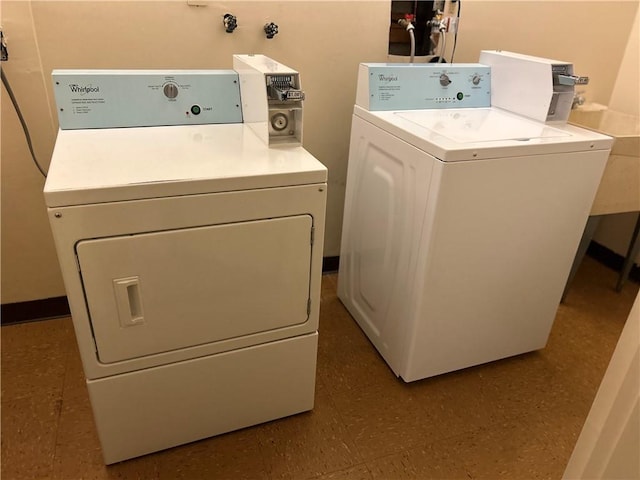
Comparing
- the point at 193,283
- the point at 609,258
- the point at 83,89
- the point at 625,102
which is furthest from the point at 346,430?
the point at 625,102

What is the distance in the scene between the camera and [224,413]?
5.15 ft

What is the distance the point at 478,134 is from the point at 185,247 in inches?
40.1

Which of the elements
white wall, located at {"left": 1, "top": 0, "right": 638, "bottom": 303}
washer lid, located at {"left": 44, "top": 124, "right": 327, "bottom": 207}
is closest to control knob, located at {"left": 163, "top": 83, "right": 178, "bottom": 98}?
washer lid, located at {"left": 44, "top": 124, "right": 327, "bottom": 207}

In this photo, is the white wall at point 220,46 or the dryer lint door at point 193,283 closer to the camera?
the dryer lint door at point 193,283

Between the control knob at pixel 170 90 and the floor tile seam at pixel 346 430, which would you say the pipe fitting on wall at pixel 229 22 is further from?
the floor tile seam at pixel 346 430

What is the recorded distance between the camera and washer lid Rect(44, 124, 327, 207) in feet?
3.72

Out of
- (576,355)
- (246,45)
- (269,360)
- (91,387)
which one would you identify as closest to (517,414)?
(576,355)

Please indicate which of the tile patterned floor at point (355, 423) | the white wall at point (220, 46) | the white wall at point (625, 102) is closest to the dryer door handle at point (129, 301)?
the tile patterned floor at point (355, 423)

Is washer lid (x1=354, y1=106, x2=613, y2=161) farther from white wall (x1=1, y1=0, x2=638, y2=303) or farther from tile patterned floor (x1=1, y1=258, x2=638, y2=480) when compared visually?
tile patterned floor (x1=1, y1=258, x2=638, y2=480)

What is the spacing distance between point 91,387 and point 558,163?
1602 mm

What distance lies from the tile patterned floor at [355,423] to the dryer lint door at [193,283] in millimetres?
433

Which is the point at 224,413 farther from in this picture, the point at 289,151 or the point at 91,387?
the point at 289,151

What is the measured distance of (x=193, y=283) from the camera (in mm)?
1310

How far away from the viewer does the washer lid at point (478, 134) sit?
148 cm
